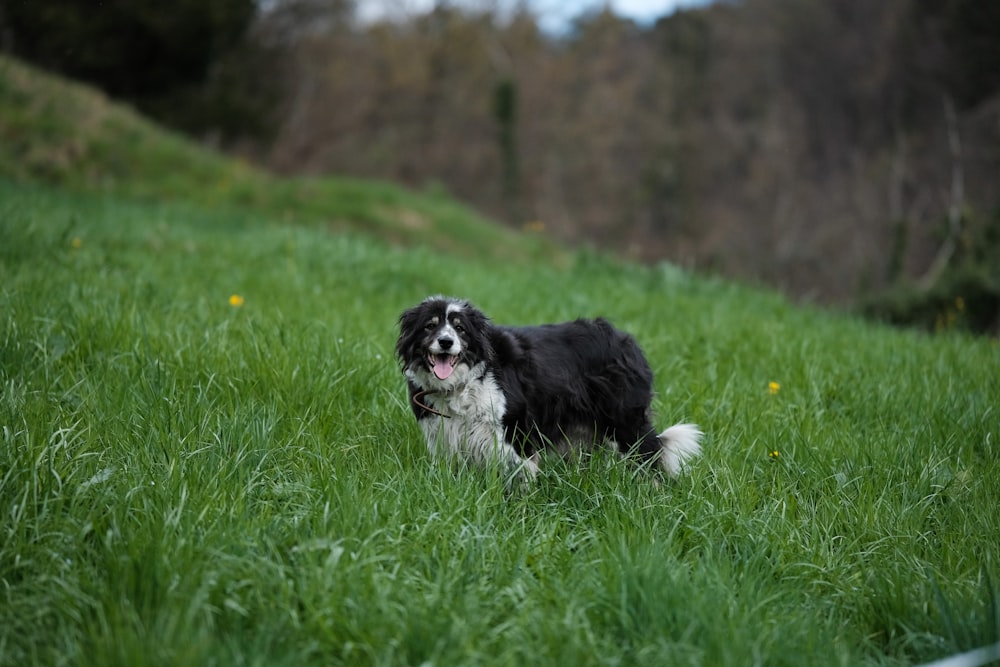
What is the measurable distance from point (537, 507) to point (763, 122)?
28.9 metres

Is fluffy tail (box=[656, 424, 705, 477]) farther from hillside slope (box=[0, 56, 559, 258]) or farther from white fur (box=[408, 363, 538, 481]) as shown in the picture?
hillside slope (box=[0, 56, 559, 258])

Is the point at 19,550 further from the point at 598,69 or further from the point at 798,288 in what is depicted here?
the point at 598,69

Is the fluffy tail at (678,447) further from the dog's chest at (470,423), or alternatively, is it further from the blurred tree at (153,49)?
the blurred tree at (153,49)

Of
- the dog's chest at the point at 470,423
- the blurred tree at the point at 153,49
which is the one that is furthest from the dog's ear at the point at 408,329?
the blurred tree at the point at 153,49

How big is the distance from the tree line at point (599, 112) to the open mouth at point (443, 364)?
18.9m

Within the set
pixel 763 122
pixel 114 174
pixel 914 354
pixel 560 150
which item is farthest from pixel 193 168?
pixel 763 122

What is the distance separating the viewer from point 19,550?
8.21ft

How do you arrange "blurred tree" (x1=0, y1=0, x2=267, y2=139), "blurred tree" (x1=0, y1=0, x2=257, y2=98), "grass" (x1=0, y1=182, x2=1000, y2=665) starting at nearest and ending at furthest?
"grass" (x1=0, y1=182, x2=1000, y2=665), "blurred tree" (x1=0, y1=0, x2=257, y2=98), "blurred tree" (x1=0, y1=0, x2=267, y2=139)

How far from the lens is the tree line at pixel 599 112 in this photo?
21984 millimetres

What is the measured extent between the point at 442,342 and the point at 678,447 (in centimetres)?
124

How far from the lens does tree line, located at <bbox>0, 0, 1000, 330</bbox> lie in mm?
21984

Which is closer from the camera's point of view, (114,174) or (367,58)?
(114,174)

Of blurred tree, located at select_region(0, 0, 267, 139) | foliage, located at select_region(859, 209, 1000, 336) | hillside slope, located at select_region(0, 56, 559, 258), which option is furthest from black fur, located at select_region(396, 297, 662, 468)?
blurred tree, located at select_region(0, 0, 267, 139)

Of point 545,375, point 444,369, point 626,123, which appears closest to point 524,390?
point 545,375
